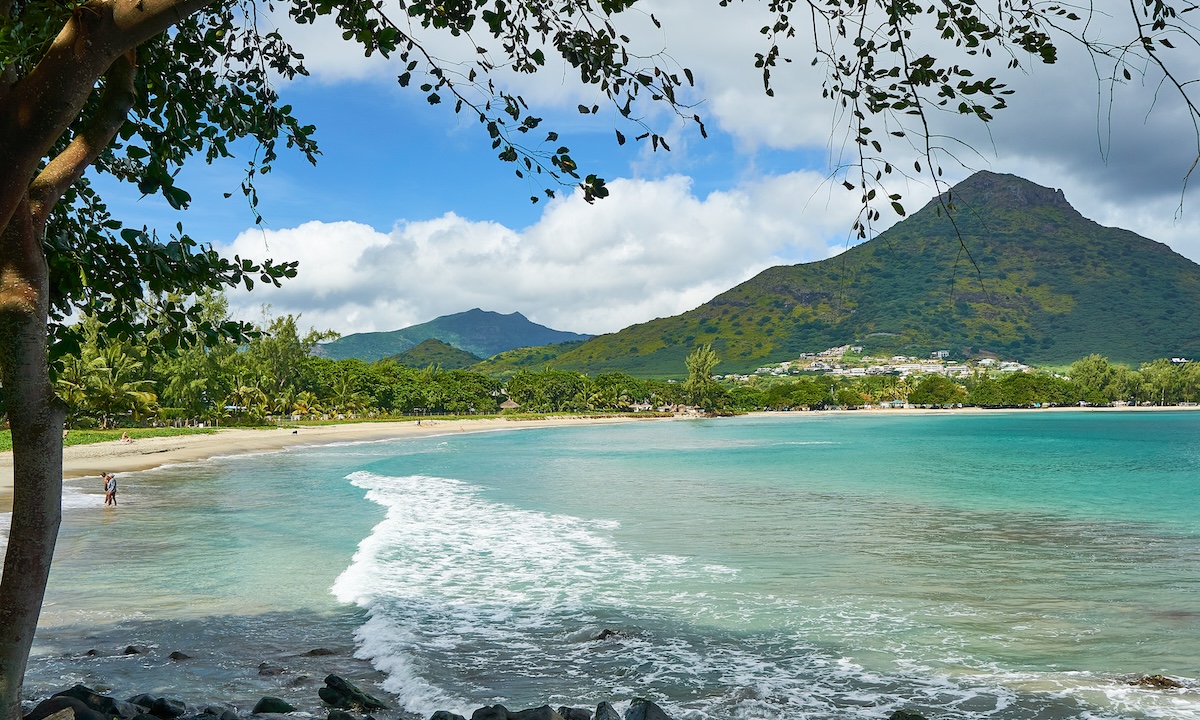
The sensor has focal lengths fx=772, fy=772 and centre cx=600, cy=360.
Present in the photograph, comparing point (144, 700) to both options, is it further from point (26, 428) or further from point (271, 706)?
point (26, 428)

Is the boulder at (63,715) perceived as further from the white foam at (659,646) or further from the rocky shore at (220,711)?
the white foam at (659,646)

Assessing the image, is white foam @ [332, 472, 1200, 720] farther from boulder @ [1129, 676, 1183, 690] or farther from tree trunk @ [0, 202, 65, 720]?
tree trunk @ [0, 202, 65, 720]

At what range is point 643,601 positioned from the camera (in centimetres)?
1492

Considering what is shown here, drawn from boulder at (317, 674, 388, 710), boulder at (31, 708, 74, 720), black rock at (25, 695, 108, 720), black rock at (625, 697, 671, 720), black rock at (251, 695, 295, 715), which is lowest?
boulder at (317, 674, 388, 710)

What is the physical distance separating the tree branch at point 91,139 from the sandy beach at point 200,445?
1192cm

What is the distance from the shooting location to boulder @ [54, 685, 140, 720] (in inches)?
280

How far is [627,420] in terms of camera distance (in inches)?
6895

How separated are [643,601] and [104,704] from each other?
952 cm

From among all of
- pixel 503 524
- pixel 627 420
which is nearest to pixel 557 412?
pixel 627 420

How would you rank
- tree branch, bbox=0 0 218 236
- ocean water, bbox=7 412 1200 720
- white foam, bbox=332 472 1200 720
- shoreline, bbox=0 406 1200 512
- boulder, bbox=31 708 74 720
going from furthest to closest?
shoreline, bbox=0 406 1200 512 → ocean water, bbox=7 412 1200 720 → white foam, bbox=332 472 1200 720 → boulder, bbox=31 708 74 720 → tree branch, bbox=0 0 218 236

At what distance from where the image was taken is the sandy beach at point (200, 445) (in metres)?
43.0

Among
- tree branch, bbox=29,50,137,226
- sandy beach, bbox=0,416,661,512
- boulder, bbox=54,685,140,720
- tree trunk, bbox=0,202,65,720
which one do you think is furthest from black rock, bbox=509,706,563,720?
sandy beach, bbox=0,416,661,512

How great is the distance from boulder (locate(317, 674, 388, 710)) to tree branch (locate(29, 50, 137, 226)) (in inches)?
253

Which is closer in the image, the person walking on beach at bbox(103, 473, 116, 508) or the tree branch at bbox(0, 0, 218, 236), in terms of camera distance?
the tree branch at bbox(0, 0, 218, 236)
